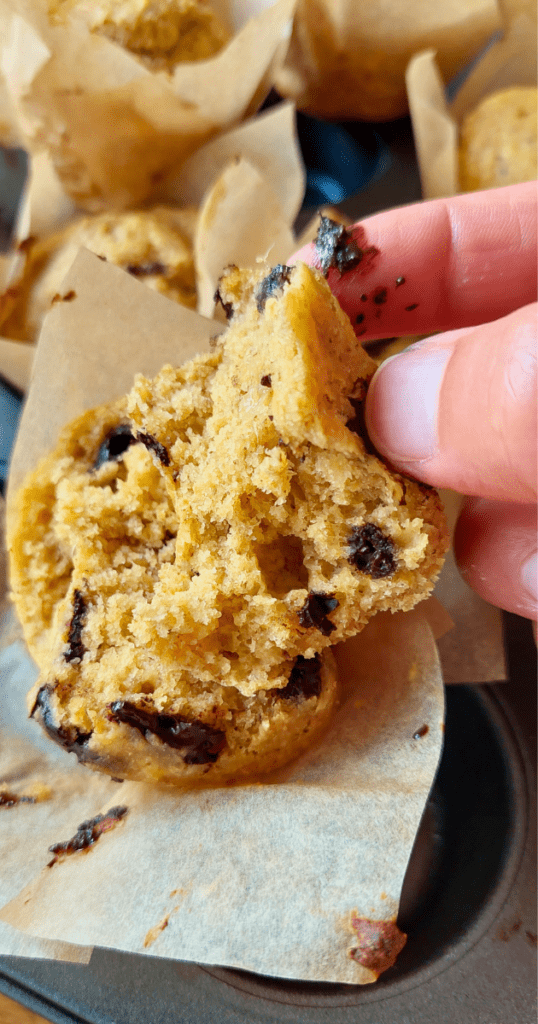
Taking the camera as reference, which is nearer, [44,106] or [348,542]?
[348,542]

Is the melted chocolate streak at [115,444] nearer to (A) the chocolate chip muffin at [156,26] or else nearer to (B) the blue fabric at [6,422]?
(B) the blue fabric at [6,422]

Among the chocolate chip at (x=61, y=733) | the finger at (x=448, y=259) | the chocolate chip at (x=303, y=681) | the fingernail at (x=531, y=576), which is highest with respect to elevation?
the finger at (x=448, y=259)

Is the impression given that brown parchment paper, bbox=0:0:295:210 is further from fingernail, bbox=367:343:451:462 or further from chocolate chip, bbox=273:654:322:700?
chocolate chip, bbox=273:654:322:700

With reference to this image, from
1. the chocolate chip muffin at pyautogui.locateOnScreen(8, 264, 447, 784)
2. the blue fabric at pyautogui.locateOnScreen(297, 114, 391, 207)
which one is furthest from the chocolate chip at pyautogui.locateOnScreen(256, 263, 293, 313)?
the blue fabric at pyautogui.locateOnScreen(297, 114, 391, 207)

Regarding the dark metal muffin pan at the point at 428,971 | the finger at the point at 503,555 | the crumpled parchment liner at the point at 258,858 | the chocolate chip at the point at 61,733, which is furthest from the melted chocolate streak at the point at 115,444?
the dark metal muffin pan at the point at 428,971

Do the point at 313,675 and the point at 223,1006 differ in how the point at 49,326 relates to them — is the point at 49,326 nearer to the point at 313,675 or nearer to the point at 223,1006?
the point at 313,675

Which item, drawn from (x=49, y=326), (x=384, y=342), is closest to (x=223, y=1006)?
(x=49, y=326)

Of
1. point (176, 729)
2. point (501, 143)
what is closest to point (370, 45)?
point (501, 143)
